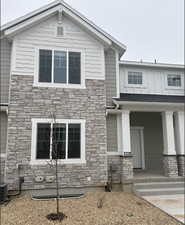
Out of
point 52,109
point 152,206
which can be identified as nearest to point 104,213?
point 152,206

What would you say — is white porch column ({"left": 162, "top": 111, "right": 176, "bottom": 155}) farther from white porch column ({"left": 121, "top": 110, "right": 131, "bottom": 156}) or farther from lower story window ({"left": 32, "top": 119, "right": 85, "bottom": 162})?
lower story window ({"left": 32, "top": 119, "right": 85, "bottom": 162})

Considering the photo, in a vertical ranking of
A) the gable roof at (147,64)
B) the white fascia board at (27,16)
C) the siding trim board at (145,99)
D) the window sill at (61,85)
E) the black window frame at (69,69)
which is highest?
Answer: the white fascia board at (27,16)

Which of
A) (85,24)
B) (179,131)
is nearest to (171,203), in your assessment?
(179,131)

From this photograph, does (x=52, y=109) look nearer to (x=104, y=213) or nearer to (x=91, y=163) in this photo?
(x=91, y=163)

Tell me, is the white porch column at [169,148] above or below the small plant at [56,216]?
above

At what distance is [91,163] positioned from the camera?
8.17m

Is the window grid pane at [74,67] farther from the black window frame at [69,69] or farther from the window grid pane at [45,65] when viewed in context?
the window grid pane at [45,65]

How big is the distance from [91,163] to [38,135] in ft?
7.87

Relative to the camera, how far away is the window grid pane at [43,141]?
780 cm

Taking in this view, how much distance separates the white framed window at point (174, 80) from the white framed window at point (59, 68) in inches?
231

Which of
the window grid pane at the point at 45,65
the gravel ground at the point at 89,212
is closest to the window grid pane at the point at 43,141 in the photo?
the gravel ground at the point at 89,212

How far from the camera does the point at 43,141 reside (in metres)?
7.88

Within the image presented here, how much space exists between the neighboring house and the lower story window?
0.04 meters

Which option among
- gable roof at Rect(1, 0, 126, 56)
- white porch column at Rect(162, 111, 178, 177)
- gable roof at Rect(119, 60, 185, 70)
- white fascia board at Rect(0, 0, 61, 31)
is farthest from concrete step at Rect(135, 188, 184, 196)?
white fascia board at Rect(0, 0, 61, 31)
